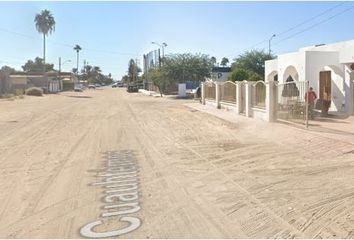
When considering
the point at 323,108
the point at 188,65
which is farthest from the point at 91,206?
the point at 188,65

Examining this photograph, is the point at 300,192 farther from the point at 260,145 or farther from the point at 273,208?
the point at 260,145

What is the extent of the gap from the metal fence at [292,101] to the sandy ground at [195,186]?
2779 mm

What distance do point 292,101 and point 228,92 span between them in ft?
42.1

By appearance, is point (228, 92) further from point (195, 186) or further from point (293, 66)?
point (195, 186)

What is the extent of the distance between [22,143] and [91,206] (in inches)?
385

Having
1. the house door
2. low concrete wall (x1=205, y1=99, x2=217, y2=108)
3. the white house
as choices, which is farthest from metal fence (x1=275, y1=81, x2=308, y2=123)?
low concrete wall (x1=205, y1=99, x2=217, y2=108)

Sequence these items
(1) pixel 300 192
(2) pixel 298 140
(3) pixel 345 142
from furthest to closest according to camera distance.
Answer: (2) pixel 298 140 → (3) pixel 345 142 → (1) pixel 300 192

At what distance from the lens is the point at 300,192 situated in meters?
8.48

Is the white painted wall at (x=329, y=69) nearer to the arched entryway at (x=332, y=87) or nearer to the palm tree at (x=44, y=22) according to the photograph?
the arched entryway at (x=332, y=87)

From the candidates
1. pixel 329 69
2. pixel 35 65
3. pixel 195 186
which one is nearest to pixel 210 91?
pixel 329 69

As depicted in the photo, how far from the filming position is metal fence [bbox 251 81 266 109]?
23828 mm

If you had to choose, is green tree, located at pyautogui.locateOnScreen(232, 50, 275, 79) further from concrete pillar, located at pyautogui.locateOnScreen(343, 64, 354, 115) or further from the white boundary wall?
concrete pillar, located at pyautogui.locateOnScreen(343, 64, 354, 115)

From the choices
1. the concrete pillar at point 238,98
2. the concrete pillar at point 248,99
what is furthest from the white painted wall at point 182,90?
the concrete pillar at point 248,99

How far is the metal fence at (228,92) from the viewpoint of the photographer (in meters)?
31.4
